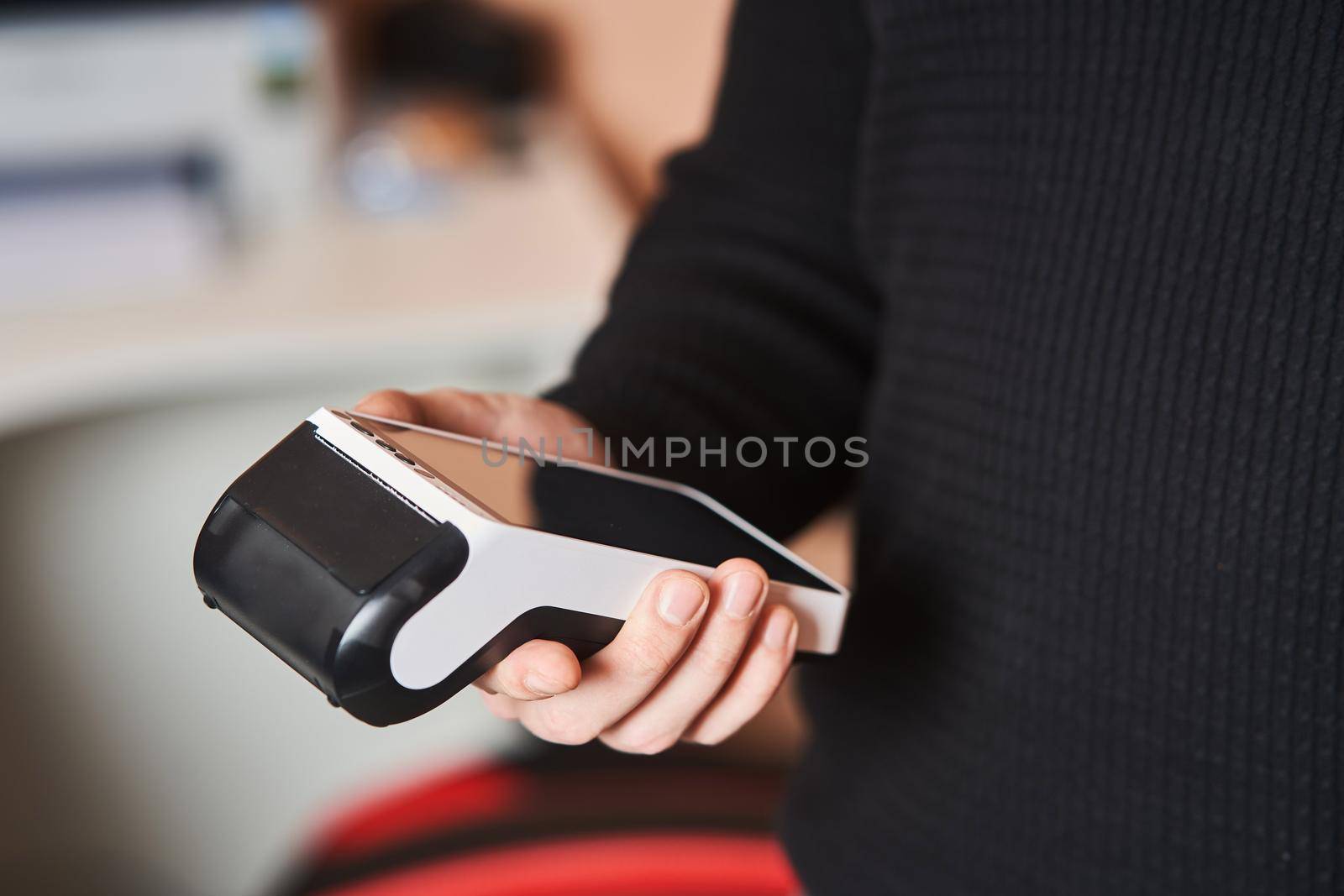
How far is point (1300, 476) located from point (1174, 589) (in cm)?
6

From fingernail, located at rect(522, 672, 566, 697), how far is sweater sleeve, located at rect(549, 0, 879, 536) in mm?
169

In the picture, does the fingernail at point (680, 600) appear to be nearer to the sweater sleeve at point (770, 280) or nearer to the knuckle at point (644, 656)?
the knuckle at point (644, 656)

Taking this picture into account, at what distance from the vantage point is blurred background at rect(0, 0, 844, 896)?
3.04ft

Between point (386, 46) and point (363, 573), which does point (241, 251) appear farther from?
point (363, 573)

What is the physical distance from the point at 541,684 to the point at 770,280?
0.88 feet

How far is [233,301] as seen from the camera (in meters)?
0.94

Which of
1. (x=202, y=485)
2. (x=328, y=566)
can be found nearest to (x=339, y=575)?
(x=328, y=566)

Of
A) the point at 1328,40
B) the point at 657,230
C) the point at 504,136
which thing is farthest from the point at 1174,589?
the point at 504,136

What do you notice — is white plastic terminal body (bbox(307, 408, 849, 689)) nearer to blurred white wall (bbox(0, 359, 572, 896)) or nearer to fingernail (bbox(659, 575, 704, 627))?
→ fingernail (bbox(659, 575, 704, 627))

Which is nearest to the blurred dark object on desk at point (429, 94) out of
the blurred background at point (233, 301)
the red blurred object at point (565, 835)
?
the blurred background at point (233, 301)

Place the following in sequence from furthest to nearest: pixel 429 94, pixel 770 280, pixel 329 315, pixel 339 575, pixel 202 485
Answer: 1. pixel 429 94
2. pixel 202 485
3. pixel 329 315
4. pixel 770 280
5. pixel 339 575

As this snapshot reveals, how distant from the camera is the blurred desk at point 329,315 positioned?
2.83 feet

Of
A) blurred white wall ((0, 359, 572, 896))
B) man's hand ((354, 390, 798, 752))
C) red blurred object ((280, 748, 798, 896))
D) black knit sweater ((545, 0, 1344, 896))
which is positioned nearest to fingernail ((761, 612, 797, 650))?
man's hand ((354, 390, 798, 752))

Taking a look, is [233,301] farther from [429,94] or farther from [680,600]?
[680,600]
